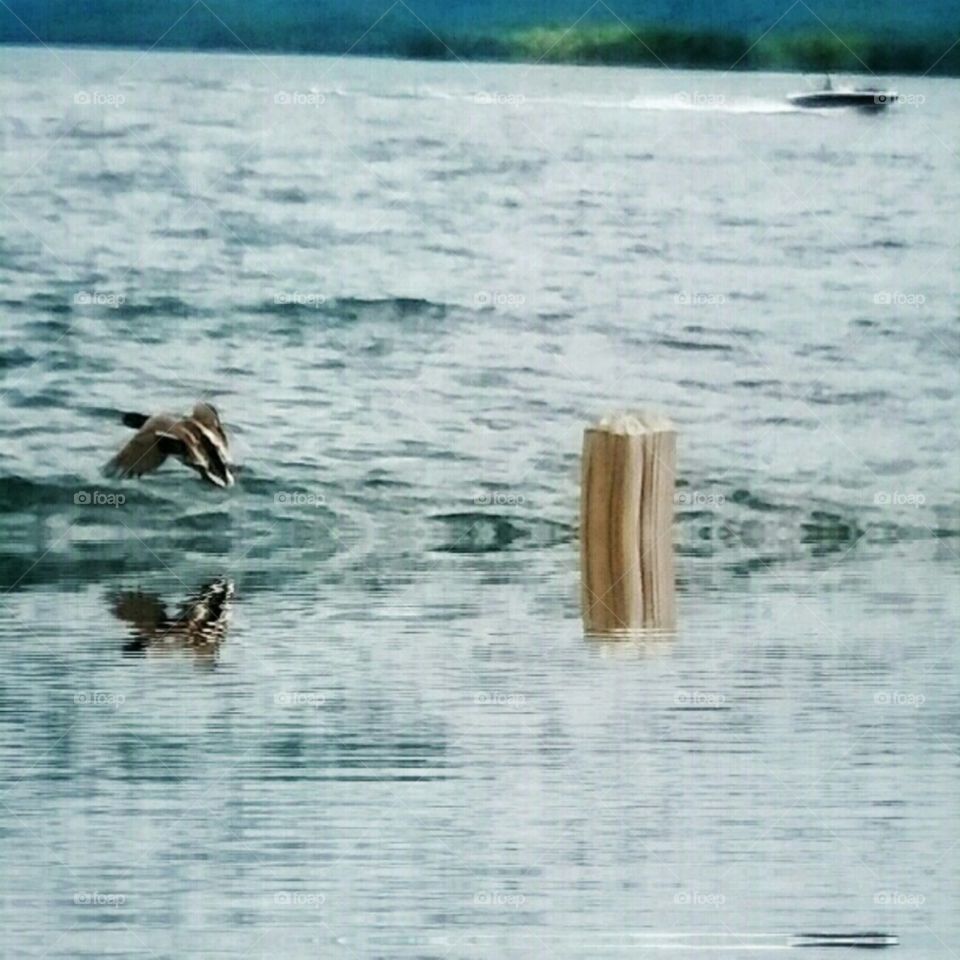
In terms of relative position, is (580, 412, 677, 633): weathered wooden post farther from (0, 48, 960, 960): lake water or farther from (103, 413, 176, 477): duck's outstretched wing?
(103, 413, 176, 477): duck's outstretched wing

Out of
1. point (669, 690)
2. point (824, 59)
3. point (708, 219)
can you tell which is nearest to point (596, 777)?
point (669, 690)

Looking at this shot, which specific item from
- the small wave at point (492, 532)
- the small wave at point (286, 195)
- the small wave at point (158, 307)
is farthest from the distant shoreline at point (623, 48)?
the small wave at point (492, 532)

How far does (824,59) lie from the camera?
662 cm

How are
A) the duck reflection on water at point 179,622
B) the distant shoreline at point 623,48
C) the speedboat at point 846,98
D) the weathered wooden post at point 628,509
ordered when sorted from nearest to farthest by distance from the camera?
1. the duck reflection on water at point 179,622
2. the weathered wooden post at point 628,509
3. the distant shoreline at point 623,48
4. the speedboat at point 846,98

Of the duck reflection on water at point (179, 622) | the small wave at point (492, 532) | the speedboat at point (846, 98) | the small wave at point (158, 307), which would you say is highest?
the speedboat at point (846, 98)

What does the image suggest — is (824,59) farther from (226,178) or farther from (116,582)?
(116,582)

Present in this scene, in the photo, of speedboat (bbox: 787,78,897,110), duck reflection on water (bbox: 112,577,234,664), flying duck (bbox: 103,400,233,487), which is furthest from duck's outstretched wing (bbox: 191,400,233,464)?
speedboat (bbox: 787,78,897,110)

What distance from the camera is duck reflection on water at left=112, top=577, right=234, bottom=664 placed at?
18.1 feet

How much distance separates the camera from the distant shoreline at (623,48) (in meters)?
6.49

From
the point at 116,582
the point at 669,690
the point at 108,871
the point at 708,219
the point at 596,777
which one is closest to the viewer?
the point at 108,871

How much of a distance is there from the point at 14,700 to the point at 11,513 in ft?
4.67

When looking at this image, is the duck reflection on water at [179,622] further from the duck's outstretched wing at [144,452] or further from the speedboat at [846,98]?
the speedboat at [846,98]

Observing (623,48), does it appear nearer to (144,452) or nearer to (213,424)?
(213,424)

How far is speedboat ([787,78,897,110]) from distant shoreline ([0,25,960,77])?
2.5 inches
